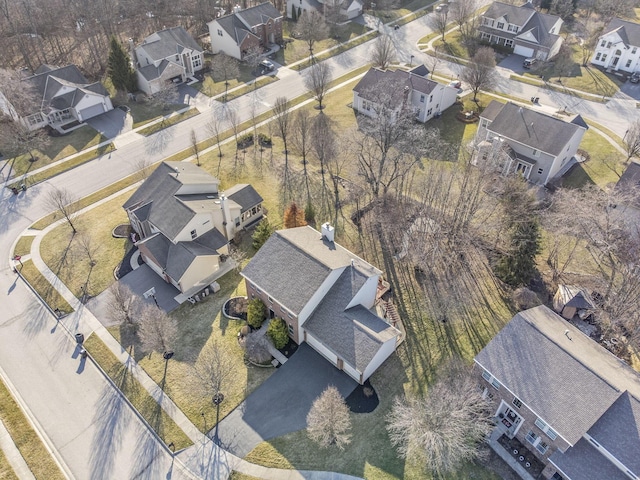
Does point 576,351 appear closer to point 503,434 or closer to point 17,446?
point 503,434

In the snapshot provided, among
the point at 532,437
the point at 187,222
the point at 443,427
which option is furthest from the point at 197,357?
the point at 532,437

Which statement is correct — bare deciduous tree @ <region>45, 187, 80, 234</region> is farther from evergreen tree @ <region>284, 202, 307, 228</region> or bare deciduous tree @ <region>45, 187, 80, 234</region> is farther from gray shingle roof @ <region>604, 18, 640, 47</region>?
gray shingle roof @ <region>604, 18, 640, 47</region>

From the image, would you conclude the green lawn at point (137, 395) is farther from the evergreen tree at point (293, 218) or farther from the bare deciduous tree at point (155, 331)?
the evergreen tree at point (293, 218)

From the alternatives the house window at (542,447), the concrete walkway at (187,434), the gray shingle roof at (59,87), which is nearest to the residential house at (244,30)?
the gray shingle roof at (59,87)

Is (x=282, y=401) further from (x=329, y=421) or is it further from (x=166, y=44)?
(x=166, y=44)

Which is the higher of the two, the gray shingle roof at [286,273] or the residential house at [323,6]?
the residential house at [323,6]

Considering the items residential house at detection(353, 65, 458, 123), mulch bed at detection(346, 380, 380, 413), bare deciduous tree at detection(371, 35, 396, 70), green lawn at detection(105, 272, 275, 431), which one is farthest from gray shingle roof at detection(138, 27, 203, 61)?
mulch bed at detection(346, 380, 380, 413)
